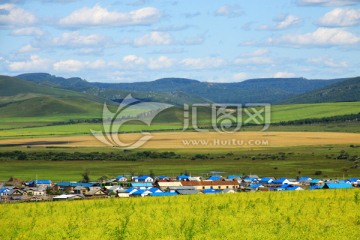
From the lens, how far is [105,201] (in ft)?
89.8

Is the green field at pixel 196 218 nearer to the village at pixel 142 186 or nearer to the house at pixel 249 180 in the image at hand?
the village at pixel 142 186

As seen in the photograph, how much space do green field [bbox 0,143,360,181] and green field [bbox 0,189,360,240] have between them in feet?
206

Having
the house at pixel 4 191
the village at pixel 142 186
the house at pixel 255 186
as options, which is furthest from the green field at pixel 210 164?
the house at pixel 4 191

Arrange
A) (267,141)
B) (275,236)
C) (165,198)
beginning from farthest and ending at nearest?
(267,141) < (165,198) < (275,236)

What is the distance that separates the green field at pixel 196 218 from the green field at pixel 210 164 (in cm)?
6266

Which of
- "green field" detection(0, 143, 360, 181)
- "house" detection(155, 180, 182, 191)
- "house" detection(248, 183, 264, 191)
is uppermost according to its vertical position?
"house" detection(155, 180, 182, 191)

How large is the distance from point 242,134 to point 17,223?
153m

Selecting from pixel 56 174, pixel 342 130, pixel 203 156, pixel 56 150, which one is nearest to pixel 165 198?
pixel 56 174

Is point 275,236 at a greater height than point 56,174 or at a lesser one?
greater

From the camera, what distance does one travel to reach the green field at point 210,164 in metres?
96.1

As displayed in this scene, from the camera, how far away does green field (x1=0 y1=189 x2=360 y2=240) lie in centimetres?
1880

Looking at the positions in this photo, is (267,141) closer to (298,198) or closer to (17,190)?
(17,190)

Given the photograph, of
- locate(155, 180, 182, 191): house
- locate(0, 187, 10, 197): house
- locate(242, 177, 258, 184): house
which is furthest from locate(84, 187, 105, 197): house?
locate(242, 177, 258, 184): house

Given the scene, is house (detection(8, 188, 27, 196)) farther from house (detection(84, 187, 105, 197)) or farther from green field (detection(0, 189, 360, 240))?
green field (detection(0, 189, 360, 240))
